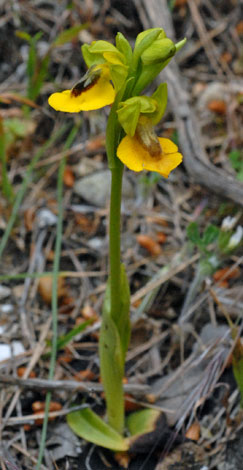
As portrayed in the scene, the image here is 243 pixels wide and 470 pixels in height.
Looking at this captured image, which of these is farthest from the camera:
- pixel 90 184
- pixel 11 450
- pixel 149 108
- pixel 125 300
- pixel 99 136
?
pixel 99 136

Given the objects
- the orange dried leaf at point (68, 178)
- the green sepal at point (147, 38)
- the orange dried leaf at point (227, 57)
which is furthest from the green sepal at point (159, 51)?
the orange dried leaf at point (227, 57)

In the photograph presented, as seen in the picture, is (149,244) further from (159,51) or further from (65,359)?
(159,51)

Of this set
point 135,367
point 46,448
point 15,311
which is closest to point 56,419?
point 46,448

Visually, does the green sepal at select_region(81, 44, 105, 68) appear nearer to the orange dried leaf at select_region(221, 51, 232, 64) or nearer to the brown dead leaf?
the brown dead leaf

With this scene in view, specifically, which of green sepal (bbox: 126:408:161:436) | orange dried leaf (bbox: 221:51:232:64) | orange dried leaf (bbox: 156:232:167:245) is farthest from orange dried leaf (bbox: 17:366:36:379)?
orange dried leaf (bbox: 221:51:232:64)

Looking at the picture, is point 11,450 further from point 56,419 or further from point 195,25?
point 195,25

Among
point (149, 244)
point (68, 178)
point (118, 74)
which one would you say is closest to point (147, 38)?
point (118, 74)
